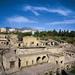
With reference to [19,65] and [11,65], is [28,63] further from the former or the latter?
[11,65]

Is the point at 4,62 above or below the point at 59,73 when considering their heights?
above

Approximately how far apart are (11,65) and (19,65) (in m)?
1.69

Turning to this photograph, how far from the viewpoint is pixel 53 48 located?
26.7m

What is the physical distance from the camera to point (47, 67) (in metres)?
19.6

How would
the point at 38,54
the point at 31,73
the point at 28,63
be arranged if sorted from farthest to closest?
the point at 38,54 → the point at 28,63 → the point at 31,73

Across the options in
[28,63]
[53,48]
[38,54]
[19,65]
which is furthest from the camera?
[53,48]

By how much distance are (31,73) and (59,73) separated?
17.2 feet

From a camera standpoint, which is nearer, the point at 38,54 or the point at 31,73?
the point at 31,73

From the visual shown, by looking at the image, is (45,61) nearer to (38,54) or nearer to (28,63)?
(38,54)

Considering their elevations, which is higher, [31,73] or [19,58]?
[19,58]

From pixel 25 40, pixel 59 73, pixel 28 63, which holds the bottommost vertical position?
pixel 59 73

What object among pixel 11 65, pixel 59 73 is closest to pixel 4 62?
pixel 11 65

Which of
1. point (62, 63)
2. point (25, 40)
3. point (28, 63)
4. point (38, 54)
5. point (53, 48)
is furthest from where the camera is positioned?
point (25, 40)

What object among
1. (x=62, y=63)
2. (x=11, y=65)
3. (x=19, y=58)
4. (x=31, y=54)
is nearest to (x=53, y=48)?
(x=62, y=63)
